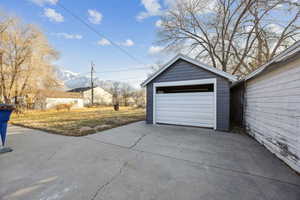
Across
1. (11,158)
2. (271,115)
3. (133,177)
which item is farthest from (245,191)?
(11,158)

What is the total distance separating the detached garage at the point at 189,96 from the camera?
541 centimetres

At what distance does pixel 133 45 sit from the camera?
→ 11.9 meters

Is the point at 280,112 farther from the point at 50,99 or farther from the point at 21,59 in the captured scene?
the point at 50,99

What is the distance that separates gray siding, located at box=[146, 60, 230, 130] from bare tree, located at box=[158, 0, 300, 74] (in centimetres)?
715

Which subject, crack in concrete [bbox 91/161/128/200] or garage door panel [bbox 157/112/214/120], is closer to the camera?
crack in concrete [bbox 91/161/128/200]

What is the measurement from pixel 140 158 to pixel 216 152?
78.5 inches

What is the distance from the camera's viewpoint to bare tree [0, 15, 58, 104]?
11844 mm

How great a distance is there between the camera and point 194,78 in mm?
5910

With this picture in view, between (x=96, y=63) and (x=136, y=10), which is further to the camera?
(x=96, y=63)

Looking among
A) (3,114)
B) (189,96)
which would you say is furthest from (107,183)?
(189,96)

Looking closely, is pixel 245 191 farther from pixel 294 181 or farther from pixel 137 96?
pixel 137 96

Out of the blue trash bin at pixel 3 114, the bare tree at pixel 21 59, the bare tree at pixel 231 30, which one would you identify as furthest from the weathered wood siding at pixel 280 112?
the bare tree at pixel 21 59

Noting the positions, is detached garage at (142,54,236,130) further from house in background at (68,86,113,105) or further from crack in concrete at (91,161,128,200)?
house in background at (68,86,113,105)

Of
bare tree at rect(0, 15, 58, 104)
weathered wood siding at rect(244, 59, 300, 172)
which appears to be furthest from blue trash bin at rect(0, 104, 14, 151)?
bare tree at rect(0, 15, 58, 104)
